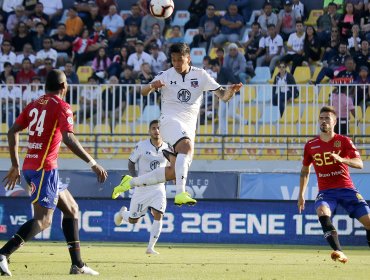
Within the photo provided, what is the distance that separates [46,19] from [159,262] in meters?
14.8

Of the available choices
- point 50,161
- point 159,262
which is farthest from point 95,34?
point 50,161

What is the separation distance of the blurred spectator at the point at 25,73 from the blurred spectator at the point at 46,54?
449 mm

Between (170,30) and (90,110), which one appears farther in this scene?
(170,30)

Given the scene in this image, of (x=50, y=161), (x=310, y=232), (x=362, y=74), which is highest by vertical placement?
(x=362, y=74)

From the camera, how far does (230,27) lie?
86.8 feet

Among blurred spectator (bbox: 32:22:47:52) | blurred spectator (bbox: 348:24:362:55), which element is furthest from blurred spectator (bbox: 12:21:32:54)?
blurred spectator (bbox: 348:24:362:55)

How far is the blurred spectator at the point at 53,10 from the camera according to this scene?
2831 centimetres

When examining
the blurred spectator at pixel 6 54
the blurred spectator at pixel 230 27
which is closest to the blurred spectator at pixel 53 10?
the blurred spectator at pixel 6 54

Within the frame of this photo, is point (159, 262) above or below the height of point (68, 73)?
below

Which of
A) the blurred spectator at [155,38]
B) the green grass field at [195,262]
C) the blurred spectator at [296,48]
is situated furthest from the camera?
the blurred spectator at [155,38]

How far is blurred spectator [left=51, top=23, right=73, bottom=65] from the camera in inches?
1064

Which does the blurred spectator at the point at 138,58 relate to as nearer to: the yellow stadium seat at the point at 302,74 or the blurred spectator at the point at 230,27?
the blurred spectator at the point at 230,27

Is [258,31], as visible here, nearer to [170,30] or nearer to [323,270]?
[170,30]

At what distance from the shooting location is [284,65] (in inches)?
957
